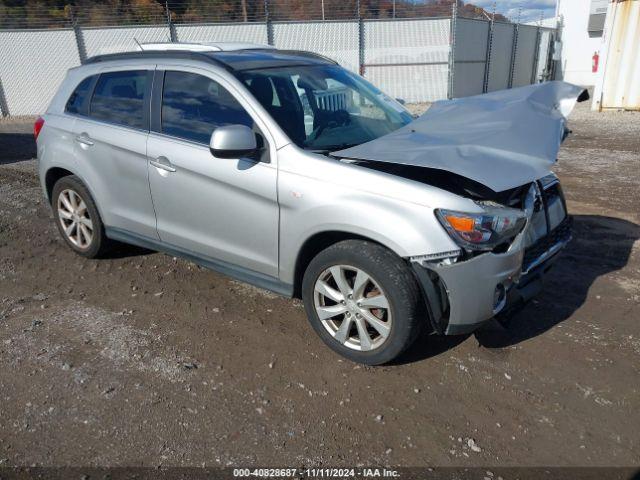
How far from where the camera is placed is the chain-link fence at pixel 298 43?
1584 centimetres

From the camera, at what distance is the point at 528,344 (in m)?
3.42

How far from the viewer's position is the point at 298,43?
639 inches

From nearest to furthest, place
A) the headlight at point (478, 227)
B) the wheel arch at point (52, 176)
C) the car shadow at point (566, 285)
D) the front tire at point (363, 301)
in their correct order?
the headlight at point (478, 227) < the front tire at point (363, 301) < the car shadow at point (566, 285) < the wheel arch at point (52, 176)

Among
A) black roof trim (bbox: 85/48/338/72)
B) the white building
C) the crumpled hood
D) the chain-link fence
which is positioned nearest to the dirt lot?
the crumpled hood

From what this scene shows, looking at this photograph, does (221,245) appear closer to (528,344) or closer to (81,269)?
(81,269)

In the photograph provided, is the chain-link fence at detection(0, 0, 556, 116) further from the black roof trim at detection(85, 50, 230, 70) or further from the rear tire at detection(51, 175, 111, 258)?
the rear tire at detection(51, 175, 111, 258)

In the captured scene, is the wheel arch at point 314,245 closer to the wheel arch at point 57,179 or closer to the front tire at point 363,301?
the front tire at point 363,301

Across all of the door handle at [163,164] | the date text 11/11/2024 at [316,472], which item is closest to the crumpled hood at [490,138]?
the door handle at [163,164]

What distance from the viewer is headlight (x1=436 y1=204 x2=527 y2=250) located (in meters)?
2.77

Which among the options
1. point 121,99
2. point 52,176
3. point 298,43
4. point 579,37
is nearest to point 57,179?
point 52,176

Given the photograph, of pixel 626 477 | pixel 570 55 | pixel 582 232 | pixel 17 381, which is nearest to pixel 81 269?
pixel 17 381

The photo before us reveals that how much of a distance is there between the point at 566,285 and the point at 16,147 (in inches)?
438

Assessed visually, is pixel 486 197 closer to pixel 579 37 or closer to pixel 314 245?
pixel 314 245

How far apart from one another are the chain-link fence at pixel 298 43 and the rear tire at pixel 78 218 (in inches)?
480
